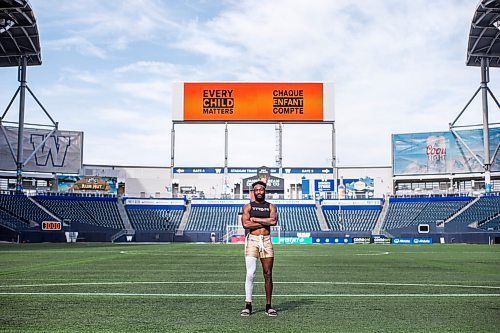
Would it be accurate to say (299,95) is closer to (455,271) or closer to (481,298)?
(455,271)

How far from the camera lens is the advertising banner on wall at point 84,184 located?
71.4 m

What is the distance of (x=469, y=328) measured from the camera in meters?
6.82

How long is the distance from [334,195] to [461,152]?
1717 cm

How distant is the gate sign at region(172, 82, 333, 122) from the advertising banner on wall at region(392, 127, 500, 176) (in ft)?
44.4

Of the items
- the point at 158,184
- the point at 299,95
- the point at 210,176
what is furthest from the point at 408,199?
the point at 158,184

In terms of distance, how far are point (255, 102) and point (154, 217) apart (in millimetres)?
19483

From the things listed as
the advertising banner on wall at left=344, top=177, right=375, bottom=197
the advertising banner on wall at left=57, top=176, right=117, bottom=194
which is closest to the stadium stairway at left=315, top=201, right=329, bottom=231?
→ the advertising banner on wall at left=344, top=177, right=375, bottom=197

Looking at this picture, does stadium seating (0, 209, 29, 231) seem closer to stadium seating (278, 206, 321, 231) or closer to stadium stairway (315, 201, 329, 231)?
stadium seating (278, 206, 321, 231)

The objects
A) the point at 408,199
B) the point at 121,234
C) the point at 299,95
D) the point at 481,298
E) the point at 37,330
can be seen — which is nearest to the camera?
the point at 37,330

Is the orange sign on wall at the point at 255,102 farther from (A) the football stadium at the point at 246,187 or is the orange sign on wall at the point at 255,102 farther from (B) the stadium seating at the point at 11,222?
(B) the stadium seating at the point at 11,222

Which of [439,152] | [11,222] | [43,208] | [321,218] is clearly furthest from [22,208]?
[439,152]

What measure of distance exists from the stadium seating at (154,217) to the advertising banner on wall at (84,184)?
4284mm

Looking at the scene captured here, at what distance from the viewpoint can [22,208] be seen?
6250cm

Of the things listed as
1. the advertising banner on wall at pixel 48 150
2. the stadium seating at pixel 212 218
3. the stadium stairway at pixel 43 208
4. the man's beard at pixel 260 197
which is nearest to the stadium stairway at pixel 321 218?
the stadium seating at pixel 212 218
